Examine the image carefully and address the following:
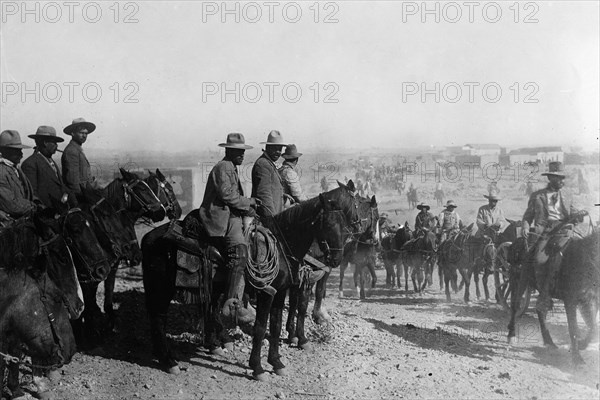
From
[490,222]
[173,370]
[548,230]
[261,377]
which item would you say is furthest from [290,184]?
[490,222]

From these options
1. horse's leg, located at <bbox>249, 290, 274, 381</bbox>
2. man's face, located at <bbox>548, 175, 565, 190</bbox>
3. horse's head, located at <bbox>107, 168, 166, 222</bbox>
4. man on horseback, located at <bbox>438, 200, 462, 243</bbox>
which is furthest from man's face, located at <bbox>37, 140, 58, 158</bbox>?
man on horseback, located at <bbox>438, 200, 462, 243</bbox>

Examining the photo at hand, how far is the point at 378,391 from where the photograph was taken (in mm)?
7582

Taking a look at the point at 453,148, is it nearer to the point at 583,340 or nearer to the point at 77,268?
the point at 583,340

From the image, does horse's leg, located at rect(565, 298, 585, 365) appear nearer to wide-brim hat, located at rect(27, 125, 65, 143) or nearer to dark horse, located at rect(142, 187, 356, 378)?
dark horse, located at rect(142, 187, 356, 378)

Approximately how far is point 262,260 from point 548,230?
18.8 feet

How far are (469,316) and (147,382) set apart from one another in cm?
918

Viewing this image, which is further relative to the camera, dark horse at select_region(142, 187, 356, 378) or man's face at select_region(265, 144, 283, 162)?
man's face at select_region(265, 144, 283, 162)

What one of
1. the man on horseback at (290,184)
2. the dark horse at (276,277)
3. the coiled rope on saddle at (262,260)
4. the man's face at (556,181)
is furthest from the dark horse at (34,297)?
the man's face at (556,181)

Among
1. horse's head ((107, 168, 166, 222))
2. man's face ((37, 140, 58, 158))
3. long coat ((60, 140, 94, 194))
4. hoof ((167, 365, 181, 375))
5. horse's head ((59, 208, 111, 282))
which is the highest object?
man's face ((37, 140, 58, 158))

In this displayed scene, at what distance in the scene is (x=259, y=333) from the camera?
7.76 metres

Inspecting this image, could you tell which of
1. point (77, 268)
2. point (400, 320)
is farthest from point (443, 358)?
point (77, 268)

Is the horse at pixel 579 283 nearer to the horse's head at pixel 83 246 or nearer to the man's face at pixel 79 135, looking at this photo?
the horse's head at pixel 83 246

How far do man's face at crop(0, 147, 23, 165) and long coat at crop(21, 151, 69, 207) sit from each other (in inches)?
21.4

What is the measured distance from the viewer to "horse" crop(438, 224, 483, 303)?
53.7ft
